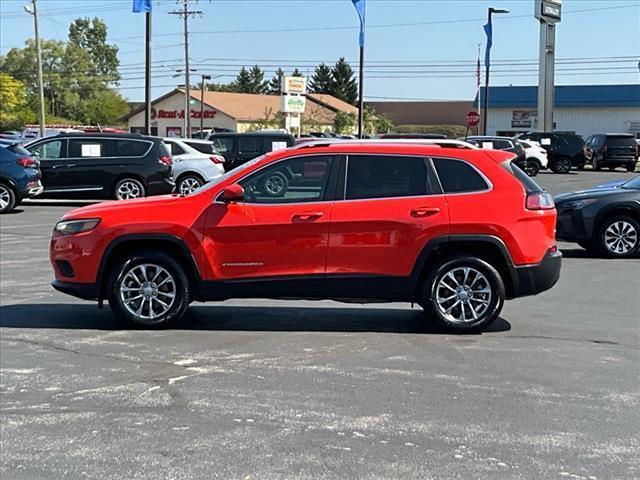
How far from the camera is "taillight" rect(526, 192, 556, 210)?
733 centimetres

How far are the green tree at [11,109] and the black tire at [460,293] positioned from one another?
94150 mm

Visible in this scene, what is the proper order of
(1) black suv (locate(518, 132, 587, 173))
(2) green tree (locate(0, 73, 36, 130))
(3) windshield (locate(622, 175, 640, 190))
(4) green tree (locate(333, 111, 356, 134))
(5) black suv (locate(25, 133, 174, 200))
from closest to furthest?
(3) windshield (locate(622, 175, 640, 190)) → (5) black suv (locate(25, 133, 174, 200)) → (1) black suv (locate(518, 132, 587, 173)) → (4) green tree (locate(333, 111, 356, 134)) → (2) green tree (locate(0, 73, 36, 130))

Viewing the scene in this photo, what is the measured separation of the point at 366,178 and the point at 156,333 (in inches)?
94.7

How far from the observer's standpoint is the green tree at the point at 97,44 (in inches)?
5305

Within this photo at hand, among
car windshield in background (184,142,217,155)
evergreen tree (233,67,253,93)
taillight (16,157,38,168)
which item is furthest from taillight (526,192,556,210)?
evergreen tree (233,67,253,93)

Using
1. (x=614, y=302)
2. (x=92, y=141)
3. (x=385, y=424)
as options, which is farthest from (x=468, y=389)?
(x=92, y=141)

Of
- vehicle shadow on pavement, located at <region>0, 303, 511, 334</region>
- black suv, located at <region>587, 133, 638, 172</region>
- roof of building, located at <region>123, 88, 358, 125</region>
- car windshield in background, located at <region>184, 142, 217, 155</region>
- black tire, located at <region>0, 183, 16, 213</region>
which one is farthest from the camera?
roof of building, located at <region>123, 88, 358, 125</region>

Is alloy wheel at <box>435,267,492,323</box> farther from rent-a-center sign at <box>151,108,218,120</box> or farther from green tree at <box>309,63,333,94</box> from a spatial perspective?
green tree at <box>309,63,333,94</box>

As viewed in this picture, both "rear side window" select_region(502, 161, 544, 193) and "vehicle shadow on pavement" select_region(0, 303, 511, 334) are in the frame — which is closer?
"rear side window" select_region(502, 161, 544, 193)

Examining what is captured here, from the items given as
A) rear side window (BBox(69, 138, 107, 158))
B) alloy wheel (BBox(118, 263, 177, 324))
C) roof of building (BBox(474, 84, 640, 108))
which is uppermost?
roof of building (BBox(474, 84, 640, 108))

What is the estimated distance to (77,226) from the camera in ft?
25.0

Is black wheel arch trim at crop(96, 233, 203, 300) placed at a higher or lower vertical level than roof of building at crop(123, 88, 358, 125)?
lower

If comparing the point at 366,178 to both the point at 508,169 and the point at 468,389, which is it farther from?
the point at 468,389

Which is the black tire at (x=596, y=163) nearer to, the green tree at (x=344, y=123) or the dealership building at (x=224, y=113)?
the green tree at (x=344, y=123)
